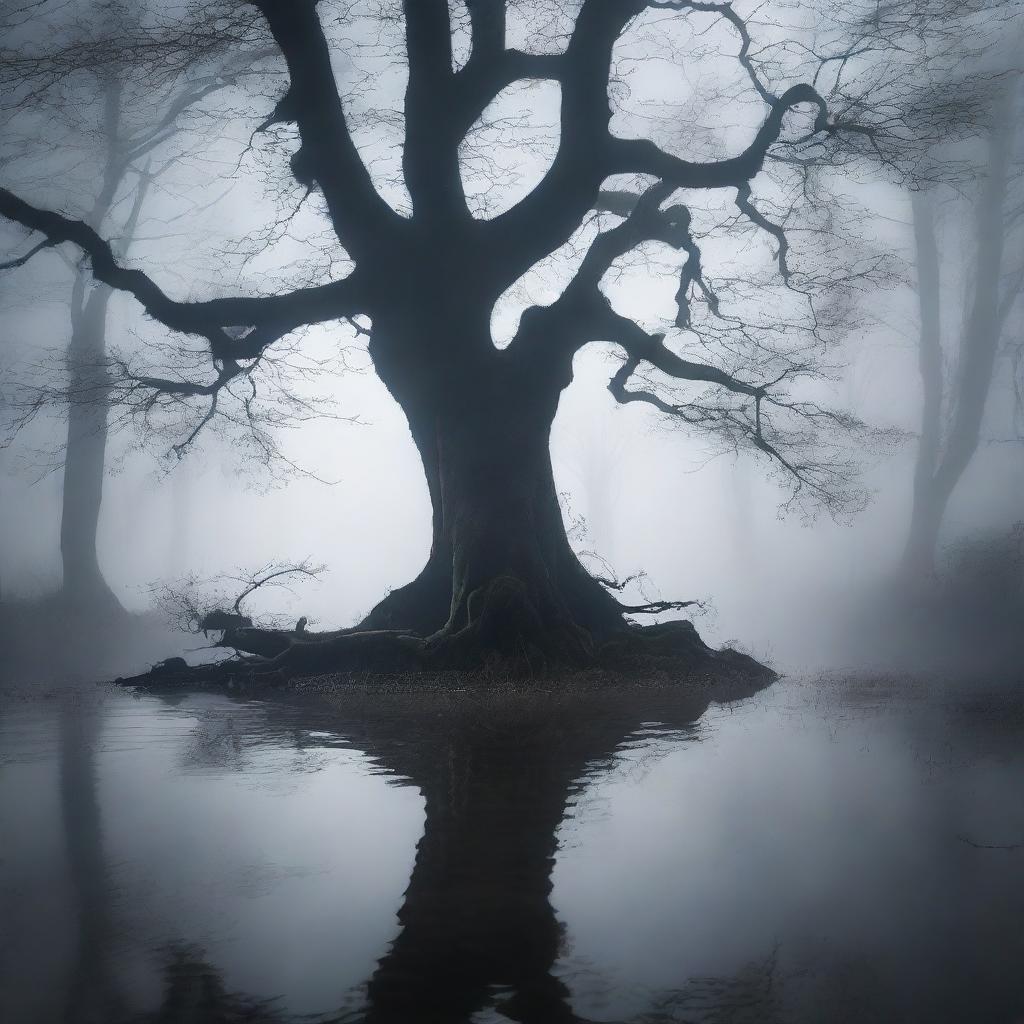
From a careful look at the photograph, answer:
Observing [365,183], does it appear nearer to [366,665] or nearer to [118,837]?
[366,665]

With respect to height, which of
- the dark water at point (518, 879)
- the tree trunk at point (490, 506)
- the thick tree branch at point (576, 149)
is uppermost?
the thick tree branch at point (576, 149)

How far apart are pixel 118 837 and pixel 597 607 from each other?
7.27 metres

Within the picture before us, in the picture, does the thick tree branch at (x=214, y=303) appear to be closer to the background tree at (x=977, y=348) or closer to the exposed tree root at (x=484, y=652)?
the exposed tree root at (x=484, y=652)

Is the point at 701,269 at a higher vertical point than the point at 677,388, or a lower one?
higher

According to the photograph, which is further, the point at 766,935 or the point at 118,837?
the point at 118,837

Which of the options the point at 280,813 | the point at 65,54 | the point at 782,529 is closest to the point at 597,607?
the point at 280,813

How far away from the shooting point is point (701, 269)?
1173cm

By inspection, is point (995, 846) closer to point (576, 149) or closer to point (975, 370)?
point (576, 149)

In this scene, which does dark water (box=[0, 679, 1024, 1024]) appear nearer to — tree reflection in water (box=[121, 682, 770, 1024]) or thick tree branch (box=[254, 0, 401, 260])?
tree reflection in water (box=[121, 682, 770, 1024])

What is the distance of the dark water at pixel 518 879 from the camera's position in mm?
1868

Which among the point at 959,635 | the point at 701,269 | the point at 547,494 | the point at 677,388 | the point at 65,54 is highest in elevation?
the point at 65,54

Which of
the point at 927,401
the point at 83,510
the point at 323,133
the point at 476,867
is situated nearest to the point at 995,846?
the point at 476,867

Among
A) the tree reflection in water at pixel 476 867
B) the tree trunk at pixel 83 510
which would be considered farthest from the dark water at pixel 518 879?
the tree trunk at pixel 83 510

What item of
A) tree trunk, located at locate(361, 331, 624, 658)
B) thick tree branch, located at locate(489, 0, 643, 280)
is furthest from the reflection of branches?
thick tree branch, located at locate(489, 0, 643, 280)
